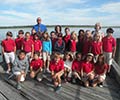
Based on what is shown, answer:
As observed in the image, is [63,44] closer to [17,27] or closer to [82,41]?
[82,41]

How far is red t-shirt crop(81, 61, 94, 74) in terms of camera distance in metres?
8.14

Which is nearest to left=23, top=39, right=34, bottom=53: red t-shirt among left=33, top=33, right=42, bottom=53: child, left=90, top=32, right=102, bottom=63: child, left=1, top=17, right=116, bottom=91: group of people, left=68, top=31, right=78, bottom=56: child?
left=1, top=17, right=116, bottom=91: group of people

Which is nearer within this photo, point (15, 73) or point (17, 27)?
point (15, 73)

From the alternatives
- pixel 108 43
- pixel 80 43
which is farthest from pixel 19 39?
pixel 108 43

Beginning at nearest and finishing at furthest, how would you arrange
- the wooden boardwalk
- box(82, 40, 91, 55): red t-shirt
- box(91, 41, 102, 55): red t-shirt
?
1. the wooden boardwalk
2. box(91, 41, 102, 55): red t-shirt
3. box(82, 40, 91, 55): red t-shirt

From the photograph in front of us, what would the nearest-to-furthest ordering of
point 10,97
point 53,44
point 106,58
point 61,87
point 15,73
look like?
point 10,97 → point 61,87 → point 15,73 → point 106,58 → point 53,44

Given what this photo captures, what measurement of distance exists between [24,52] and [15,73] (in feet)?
2.76

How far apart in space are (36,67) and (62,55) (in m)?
0.80

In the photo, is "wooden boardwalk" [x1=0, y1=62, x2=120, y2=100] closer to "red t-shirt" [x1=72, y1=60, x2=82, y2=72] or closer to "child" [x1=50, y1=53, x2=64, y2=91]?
"child" [x1=50, y1=53, x2=64, y2=91]

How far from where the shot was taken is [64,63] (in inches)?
336

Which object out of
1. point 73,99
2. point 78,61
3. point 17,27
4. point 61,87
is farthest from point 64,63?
point 17,27

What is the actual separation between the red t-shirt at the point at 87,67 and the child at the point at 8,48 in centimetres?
228

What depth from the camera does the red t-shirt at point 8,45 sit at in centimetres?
931

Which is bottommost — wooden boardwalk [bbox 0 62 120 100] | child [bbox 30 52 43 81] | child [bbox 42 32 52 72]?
wooden boardwalk [bbox 0 62 120 100]
